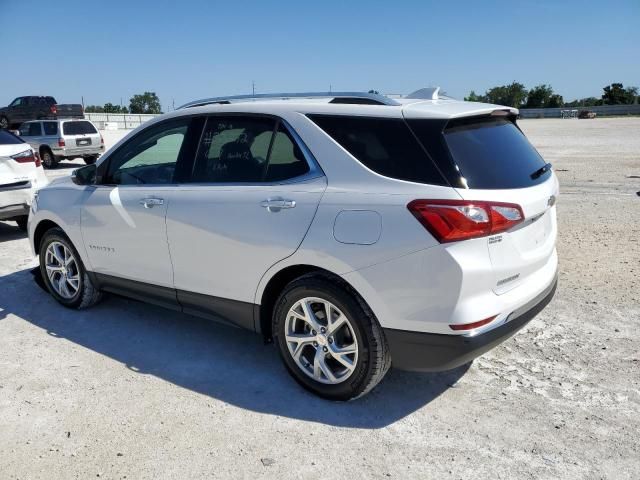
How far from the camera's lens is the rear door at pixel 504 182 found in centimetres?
290

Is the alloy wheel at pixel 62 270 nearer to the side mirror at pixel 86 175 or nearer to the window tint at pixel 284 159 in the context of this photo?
the side mirror at pixel 86 175

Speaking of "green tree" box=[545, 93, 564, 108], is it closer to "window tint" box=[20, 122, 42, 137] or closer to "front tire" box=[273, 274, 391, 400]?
"window tint" box=[20, 122, 42, 137]

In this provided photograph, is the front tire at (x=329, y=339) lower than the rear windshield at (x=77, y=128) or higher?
lower

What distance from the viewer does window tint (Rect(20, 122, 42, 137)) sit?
1869 cm

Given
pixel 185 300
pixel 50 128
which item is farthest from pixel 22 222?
pixel 50 128

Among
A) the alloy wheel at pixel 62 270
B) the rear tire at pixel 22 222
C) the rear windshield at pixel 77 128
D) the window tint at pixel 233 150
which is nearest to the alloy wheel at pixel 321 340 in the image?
the window tint at pixel 233 150

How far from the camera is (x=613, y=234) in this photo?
7062mm

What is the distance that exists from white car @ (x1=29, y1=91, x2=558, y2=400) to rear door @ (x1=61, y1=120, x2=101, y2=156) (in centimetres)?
1573

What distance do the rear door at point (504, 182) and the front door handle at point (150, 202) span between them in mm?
1920

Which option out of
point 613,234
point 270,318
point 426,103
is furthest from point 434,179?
point 613,234

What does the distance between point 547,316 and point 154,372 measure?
10.2 feet

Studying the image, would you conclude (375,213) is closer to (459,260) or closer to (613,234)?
(459,260)

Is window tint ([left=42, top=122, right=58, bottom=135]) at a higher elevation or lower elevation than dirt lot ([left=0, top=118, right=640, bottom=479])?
higher

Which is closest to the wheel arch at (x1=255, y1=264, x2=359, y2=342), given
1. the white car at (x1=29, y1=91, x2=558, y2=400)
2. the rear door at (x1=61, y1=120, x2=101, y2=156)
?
the white car at (x1=29, y1=91, x2=558, y2=400)
